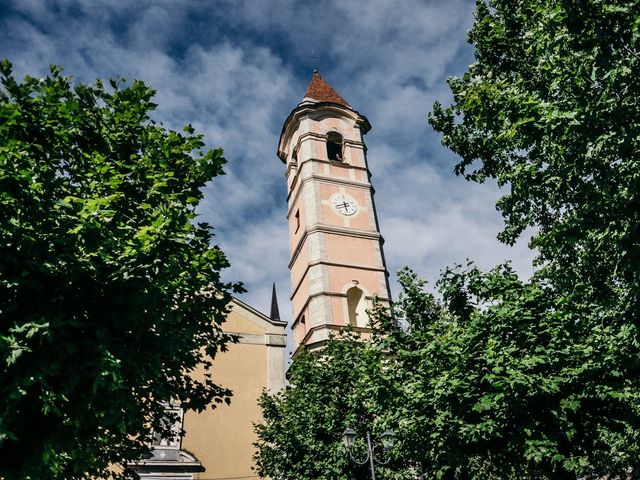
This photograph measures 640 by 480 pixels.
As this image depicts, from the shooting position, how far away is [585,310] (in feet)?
33.7

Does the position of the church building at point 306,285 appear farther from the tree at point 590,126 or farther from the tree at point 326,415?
the tree at point 590,126

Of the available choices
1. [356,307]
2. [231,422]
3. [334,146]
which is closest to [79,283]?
[231,422]

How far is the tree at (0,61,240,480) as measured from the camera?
6211 mm

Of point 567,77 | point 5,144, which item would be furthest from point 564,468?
point 5,144

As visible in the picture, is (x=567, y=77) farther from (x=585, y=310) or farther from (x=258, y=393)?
(x=258, y=393)

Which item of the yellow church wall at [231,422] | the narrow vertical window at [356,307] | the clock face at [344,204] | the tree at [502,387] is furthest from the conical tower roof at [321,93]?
the tree at [502,387]

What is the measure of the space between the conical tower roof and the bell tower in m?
0.12

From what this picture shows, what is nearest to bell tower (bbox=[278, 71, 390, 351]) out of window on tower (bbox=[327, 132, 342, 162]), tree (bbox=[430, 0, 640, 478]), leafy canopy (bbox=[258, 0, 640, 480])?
window on tower (bbox=[327, 132, 342, 162])

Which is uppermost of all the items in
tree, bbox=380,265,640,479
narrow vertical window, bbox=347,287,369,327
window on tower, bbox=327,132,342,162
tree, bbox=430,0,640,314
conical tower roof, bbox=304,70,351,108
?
conical tower roof, bbox=304,70,351,108

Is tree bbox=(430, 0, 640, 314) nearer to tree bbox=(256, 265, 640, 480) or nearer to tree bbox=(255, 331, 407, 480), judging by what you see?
tree bbox=(256, 265, 640, 480)

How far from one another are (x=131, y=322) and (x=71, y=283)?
100cm

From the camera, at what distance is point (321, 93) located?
100 ft

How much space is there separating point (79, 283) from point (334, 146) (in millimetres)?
23037

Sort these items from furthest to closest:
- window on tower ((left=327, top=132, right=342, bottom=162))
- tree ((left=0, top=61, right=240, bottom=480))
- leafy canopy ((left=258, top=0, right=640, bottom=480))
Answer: window on tower ((left=327, top=132, right=342, bottom=162))
leafy canopy ((left=258, top=0, right=640, bottom=480))
tree ((left=0, top=61, right=240, bottom=480))
